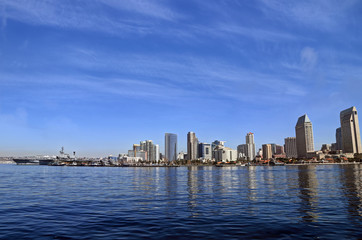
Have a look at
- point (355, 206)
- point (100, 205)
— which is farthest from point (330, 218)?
point (100, 205)

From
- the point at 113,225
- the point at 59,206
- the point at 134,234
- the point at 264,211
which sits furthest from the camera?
the point at 59,206

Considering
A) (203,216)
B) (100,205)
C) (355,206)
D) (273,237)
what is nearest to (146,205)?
(100,205)

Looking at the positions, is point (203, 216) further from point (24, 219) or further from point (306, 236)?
point (24, 219)

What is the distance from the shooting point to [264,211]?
30734 mm

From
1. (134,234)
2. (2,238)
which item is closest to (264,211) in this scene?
(134,234)

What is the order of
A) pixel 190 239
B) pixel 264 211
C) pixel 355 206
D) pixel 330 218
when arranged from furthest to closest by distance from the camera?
1. pixel 355 206
2. pixel 264 211
3. pixel 330 218
4. pixel 190 239

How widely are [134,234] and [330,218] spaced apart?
770 inches

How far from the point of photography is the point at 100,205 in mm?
35906

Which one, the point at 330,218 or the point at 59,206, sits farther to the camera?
the point at 59,206

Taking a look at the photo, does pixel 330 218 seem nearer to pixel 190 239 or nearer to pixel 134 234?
pixel 190 239

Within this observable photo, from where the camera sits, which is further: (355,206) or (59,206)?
(59,206)

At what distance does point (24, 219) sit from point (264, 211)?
A: 86.1ft

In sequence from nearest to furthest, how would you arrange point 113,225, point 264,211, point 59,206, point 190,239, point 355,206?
point 190,239 → point 113,225 → point 264,211 → point 355,206 → point 59,206

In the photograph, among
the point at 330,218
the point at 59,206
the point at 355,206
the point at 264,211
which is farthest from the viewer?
the point at 59,206
